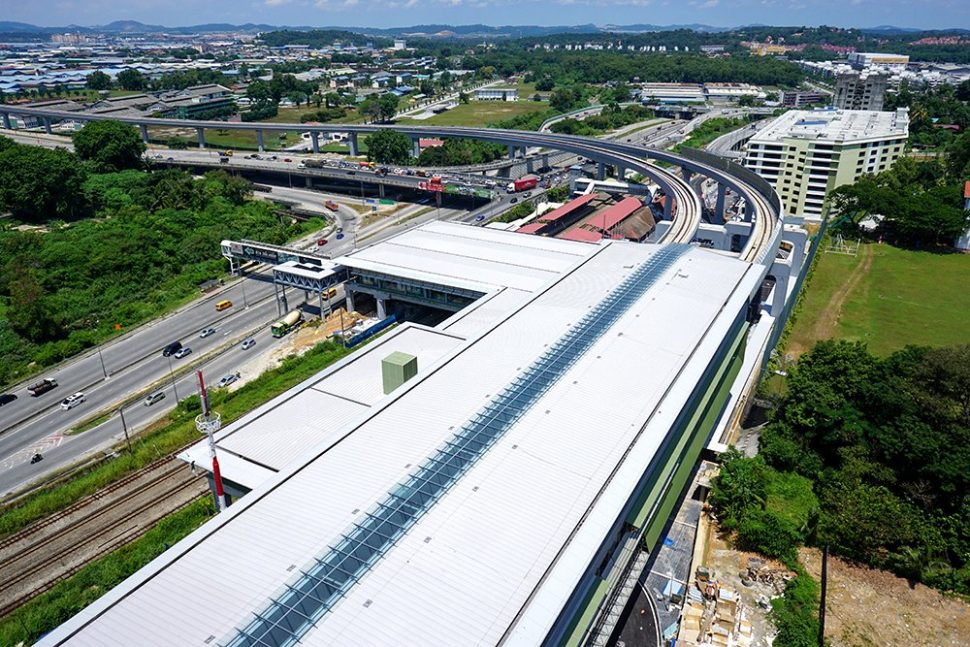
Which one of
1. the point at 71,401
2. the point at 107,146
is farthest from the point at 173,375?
the point at 107,146

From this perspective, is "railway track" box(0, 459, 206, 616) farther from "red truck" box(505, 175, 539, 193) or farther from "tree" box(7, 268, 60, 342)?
"red truck" box(505, 175, 539, 193)

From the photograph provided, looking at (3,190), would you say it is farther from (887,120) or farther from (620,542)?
(887,120)

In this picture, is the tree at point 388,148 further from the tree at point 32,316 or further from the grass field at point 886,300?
the grass field at point 886,300

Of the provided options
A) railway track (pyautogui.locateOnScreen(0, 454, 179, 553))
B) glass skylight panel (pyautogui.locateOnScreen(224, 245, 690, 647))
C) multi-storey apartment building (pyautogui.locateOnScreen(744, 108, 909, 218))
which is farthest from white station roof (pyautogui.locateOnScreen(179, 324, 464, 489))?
multi-storey apartment building (pyautogui.locateOnScreen(744, 108, 909, 218))

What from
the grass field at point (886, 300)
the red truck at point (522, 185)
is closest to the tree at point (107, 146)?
the red truck at point (522, 185)

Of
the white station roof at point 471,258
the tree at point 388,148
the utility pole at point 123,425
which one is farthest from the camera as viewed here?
the tree at point 388,148
